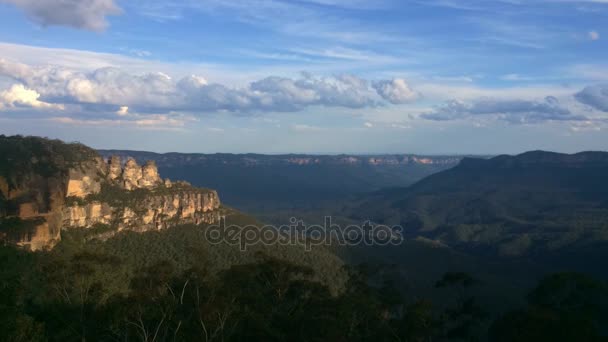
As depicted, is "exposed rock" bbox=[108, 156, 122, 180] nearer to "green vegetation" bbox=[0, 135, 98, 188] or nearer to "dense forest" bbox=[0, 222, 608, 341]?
"green vegetation" bbox=[0, 135, 98, 188]

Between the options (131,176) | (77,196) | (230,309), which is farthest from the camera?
(131,176)

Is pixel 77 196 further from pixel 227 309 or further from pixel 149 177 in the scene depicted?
pixel 227 309

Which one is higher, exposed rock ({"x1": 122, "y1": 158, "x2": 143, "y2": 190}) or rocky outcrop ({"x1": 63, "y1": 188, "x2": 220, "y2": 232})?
exposed rock ({"x1": 122, "y1": 158, "x2": 143, "y2": 190})

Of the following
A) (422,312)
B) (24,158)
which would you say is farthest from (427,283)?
(24,158)

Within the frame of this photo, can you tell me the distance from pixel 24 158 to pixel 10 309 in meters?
65.0

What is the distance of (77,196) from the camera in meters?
86.8

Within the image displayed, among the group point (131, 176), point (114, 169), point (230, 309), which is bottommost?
point (230, 309)

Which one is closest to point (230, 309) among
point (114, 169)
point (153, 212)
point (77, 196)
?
point (77, 196)

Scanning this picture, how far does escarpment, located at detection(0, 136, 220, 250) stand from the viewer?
7019 centimetres

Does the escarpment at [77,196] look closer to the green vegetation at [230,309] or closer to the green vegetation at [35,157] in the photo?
the green vegetation at [35,157]

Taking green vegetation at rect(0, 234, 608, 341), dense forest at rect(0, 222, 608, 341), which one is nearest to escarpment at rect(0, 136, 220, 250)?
dense forest at rect(0, 222, 608, 341)

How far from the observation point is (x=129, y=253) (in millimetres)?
77125

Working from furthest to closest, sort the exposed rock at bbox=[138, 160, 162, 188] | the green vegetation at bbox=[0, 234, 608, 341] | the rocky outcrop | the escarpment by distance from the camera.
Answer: the exposed rock at bbox=[138, 160, 162, 188] < the rocky outcrop < the escarpment < the green vegetation at bbox=[0, 234, 608, 341]

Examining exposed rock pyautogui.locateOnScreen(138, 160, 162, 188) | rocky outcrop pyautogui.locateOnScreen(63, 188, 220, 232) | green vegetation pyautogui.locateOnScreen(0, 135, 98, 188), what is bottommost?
rocky outcrop pyautogui.locateOnScreen(63, 188, 220, 232)
